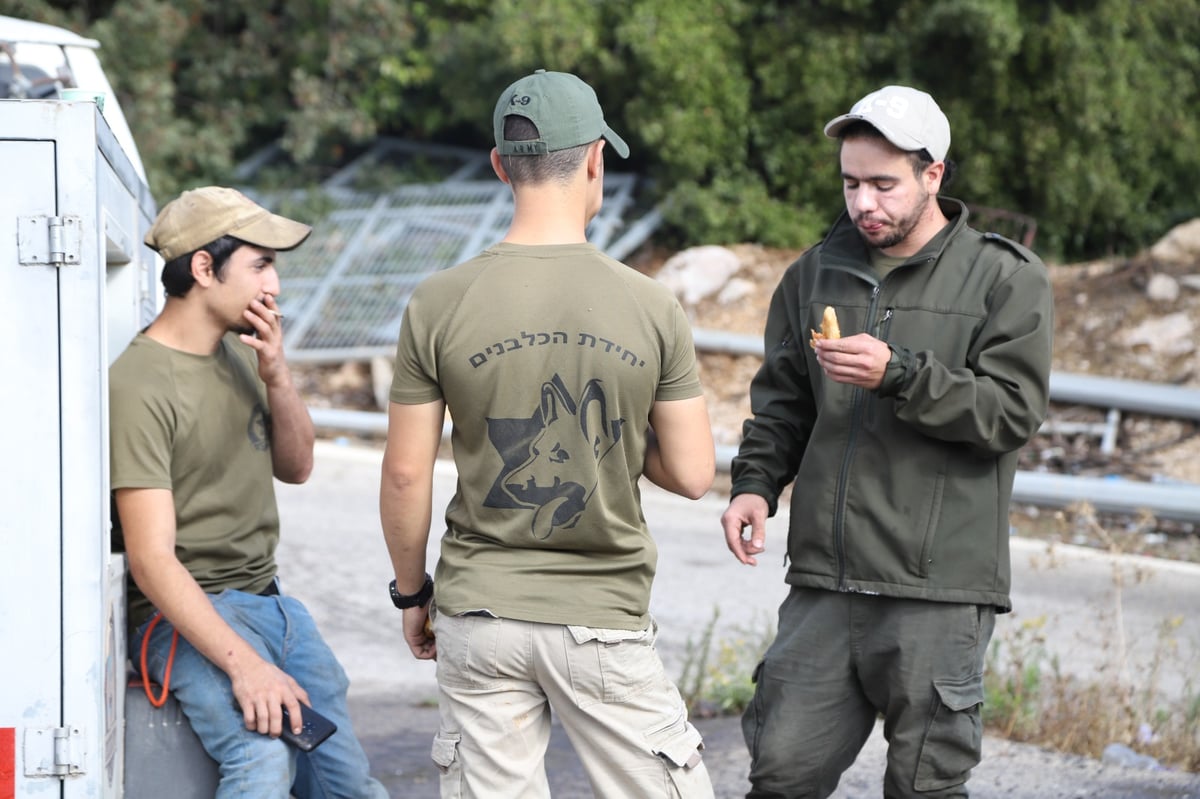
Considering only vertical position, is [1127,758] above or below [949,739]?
Result: below

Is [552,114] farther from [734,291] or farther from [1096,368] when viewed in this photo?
[734,291]

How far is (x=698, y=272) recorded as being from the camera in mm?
12938

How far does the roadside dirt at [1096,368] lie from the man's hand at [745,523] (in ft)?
16.5

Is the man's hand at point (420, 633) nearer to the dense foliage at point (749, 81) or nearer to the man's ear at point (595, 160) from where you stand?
the man's ear at point (595, 160)

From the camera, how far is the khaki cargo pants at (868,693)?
3.04m

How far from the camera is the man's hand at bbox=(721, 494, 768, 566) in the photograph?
3250 millimetres

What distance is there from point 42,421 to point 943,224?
2128mm

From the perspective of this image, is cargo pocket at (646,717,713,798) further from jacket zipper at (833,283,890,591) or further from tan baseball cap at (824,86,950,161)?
tan baseball cap at (824,86,950,161)

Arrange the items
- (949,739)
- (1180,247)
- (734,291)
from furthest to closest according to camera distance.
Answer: (734,291), (1180,247), (949,739)

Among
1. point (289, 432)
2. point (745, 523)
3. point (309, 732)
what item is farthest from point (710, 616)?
point (309, 732)

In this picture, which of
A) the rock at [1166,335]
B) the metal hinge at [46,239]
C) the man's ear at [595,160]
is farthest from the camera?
the rock at [1166,335]

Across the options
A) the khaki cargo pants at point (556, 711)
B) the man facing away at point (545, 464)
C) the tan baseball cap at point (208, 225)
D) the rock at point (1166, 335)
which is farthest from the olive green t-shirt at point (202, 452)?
the rock at point (1166, 335)

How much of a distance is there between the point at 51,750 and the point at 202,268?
3.84ft

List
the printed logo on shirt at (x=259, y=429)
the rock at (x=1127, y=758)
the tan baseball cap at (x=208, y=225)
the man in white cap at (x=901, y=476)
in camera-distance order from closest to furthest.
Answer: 1. the man in white cap at (x=901, y=476)
2. the tan baseball cap at (x=208, y=225)
3. the printed logo on shirt at (x=259, y=429)
4. the rock at (x=1127, y=758)
